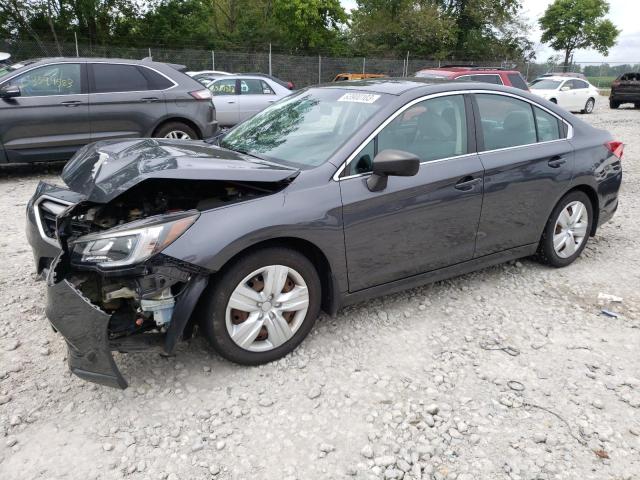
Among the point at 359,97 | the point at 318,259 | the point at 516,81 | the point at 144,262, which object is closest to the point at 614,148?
the point at 359,97

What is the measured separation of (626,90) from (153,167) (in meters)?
25.2

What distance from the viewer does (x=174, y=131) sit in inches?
318

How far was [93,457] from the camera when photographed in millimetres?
2373

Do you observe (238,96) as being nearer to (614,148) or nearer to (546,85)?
(614,148)

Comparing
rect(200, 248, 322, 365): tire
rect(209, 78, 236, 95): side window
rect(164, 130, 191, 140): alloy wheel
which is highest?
rect(209, 78, 236, 95): side window

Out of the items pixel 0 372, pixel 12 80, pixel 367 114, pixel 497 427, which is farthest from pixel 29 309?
pixel 12 80

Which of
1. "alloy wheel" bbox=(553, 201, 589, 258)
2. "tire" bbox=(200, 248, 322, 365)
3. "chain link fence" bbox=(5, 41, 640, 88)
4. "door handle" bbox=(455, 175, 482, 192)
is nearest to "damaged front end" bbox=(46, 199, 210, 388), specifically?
"tire" bbox=(200, 248, 322, 365)

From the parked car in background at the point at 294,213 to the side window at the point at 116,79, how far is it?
14.2 ft

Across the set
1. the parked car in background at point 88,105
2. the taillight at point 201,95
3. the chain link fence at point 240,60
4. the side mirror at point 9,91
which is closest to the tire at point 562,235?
the parked car in background at point 88,105

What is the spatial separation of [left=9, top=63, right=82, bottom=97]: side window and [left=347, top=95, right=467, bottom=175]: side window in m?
5.77

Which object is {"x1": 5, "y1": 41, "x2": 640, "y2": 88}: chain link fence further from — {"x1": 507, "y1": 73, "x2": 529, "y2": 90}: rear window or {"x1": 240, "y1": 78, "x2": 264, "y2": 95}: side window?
{"x1": 507, "y1": 73, "x2": 529, "y2": 90}: rear window

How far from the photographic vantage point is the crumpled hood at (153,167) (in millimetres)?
2758

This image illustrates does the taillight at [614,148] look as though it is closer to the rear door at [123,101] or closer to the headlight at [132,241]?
the headlight at [132,241]

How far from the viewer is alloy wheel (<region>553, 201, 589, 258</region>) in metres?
4.42
